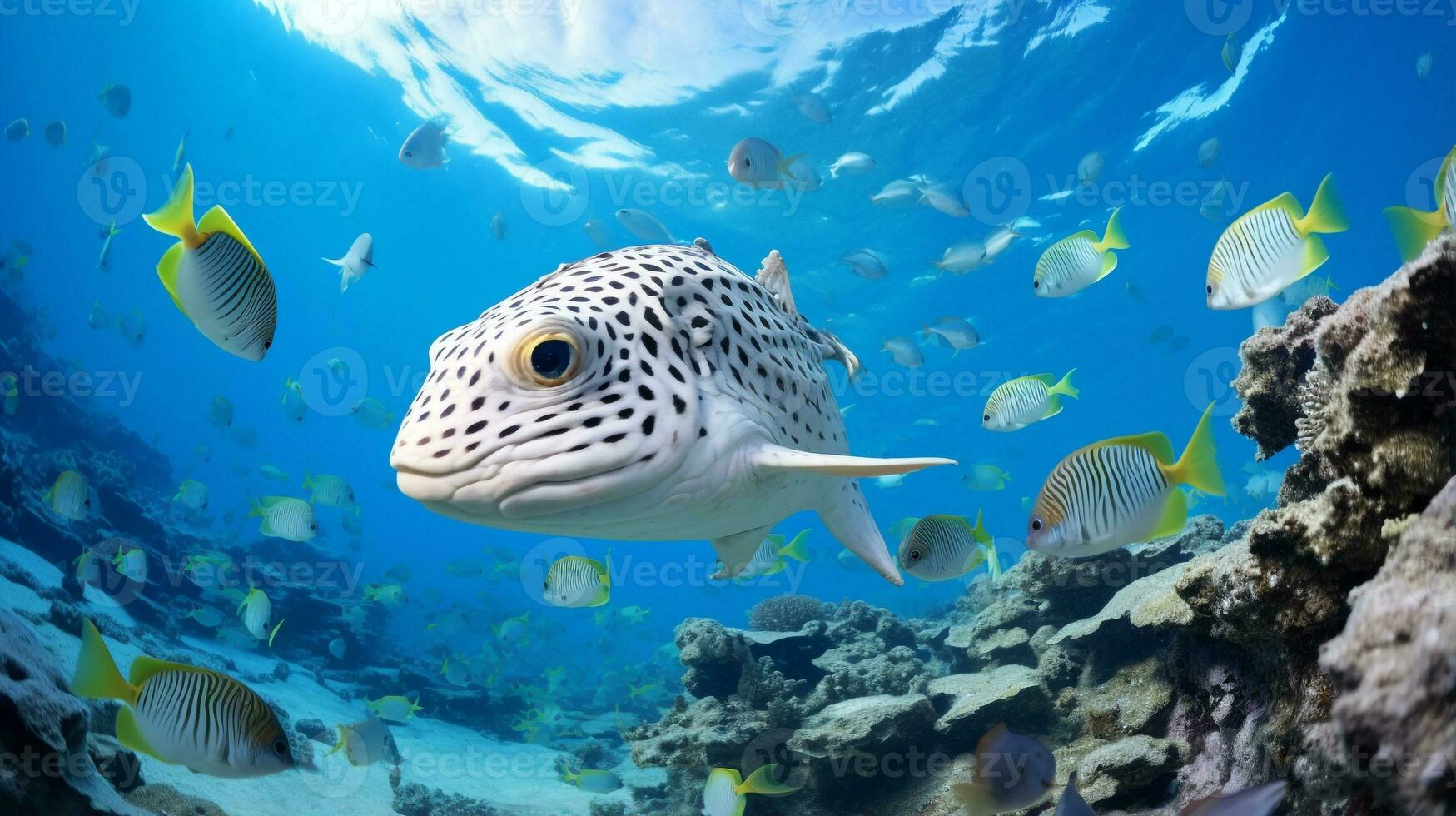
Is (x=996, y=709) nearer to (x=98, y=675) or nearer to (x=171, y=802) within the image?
(x=98, y=675)

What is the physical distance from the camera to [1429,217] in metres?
3.09

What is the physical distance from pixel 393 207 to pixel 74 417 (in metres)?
18.5

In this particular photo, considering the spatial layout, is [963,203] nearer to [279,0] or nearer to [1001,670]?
[1001,670]

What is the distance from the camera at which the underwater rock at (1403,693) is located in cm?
108

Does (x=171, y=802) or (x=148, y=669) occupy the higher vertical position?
(x=148, y=669)

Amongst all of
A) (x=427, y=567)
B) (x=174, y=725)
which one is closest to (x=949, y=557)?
(x=174, y=725)

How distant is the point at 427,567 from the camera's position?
98.2 m

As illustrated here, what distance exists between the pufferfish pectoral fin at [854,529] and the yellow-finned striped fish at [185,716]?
3.33m

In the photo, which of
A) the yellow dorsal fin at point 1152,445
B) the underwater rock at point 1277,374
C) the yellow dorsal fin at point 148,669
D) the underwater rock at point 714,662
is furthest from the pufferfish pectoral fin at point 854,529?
the underwater rock at point 714,662

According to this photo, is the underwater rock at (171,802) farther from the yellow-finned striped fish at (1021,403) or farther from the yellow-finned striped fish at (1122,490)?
the yellow-finned striped fish at (1021,403)

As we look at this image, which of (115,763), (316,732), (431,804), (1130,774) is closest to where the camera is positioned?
(1130,774)

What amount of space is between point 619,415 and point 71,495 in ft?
33.7

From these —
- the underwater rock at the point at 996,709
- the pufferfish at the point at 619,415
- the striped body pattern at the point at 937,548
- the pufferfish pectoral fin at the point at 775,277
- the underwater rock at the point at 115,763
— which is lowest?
the underwater rock at the point at 115,763

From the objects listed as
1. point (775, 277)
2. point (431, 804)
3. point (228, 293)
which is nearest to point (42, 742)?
point (228, 293)
